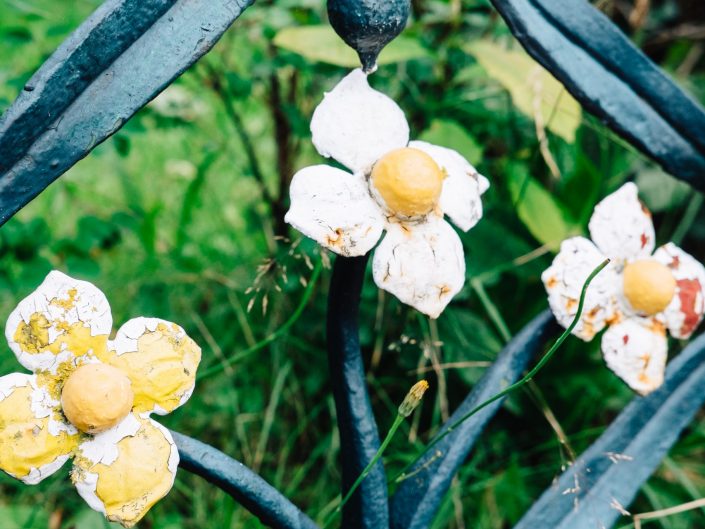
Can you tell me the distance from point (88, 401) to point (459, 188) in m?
0.32

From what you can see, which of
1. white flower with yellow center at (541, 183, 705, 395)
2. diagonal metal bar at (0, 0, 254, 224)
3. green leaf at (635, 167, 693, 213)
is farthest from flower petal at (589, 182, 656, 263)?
green leaf at (635, 167, 693, 213)

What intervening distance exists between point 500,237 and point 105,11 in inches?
32.0

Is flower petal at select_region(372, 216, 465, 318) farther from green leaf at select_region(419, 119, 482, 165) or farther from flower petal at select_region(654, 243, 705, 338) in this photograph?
green leaf at select_region(419, 119, 482, 165)

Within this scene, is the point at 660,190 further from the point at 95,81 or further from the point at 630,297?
the point at 95,81

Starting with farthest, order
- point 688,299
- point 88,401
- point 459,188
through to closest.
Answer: point 688,299 < point 459,188 < point 88,401

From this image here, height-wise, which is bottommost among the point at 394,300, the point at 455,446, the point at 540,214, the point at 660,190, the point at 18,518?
the point at 18,518

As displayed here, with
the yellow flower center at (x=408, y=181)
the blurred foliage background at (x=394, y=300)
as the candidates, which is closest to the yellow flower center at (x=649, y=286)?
the yellow flower center at (x=408, y=181)

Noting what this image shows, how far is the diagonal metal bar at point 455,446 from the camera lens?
0.67m

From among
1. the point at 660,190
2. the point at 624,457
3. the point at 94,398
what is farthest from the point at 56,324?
the point at 660,190

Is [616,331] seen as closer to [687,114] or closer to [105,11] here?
[687,114]

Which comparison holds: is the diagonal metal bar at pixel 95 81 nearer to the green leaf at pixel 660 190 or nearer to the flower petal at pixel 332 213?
the flower petal at pixel 332 213

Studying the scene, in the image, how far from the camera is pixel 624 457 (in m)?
0.72

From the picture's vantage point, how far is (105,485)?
0.52 m

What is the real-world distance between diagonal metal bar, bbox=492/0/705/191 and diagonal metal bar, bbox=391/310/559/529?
0.67 ft
